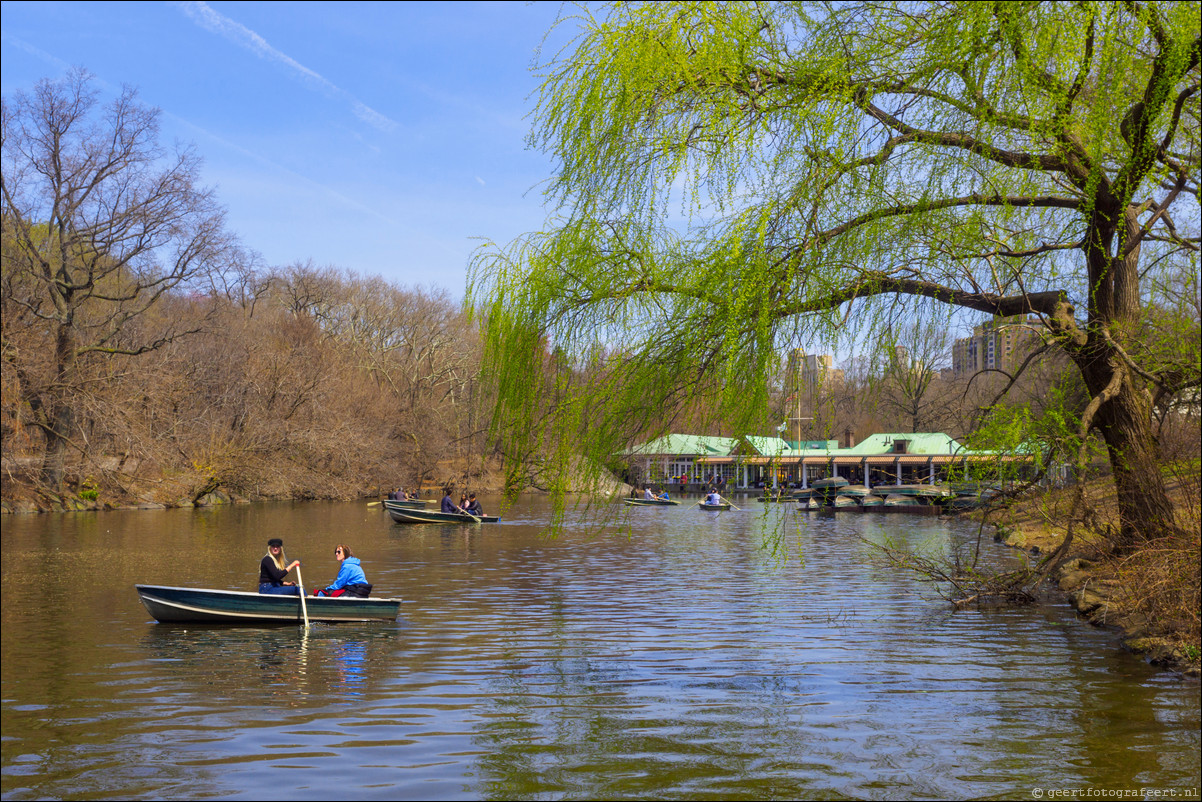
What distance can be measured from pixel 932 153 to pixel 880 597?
1253cm

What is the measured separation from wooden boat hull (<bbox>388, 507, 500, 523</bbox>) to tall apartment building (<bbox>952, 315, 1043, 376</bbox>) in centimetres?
2943

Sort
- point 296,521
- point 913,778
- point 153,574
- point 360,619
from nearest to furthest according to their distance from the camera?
point 913,778, point 360,619, point 153,574, point 296,521

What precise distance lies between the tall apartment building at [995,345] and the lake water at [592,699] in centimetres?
Answer: 313

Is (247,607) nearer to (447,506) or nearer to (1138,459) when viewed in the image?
(1138,459)

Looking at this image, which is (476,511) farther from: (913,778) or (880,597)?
(913,778)

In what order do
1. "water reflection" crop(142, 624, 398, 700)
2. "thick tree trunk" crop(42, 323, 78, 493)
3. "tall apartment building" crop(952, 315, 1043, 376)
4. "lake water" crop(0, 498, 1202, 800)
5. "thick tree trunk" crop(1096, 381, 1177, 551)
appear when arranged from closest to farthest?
"lake water" crop(0, 498, 1202, 800)
"tall apartment building" crop(952, 315, 1043, 376)
"water reflection" crop(142, 624, 398, 700)
"thick tree trunk" crop(1096, 381, 1177, 551)
"thick tree trunk" crop(42, 323, 78, 493)

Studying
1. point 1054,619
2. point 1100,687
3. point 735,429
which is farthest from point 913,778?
point 1054,619

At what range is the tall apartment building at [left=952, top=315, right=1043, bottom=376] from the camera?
1145cm

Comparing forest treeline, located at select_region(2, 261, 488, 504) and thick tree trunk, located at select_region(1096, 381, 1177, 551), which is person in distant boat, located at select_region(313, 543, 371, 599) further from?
thick tree trunk, located at select_region(1096, 381, 1177, 551)

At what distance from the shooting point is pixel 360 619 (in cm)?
1664

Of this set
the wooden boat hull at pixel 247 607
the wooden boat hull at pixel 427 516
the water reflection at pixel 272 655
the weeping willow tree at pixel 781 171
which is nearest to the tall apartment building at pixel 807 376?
the weeping willow tree at pixel 781 171

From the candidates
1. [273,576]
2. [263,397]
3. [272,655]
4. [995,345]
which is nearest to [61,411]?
[263,397]

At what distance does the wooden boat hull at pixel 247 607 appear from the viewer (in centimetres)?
1603

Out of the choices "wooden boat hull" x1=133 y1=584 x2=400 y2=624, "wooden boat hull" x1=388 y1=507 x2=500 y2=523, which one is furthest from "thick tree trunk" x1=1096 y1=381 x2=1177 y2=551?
"wooden boat hull" x1=388 y1=507 x2=500 y2=523
